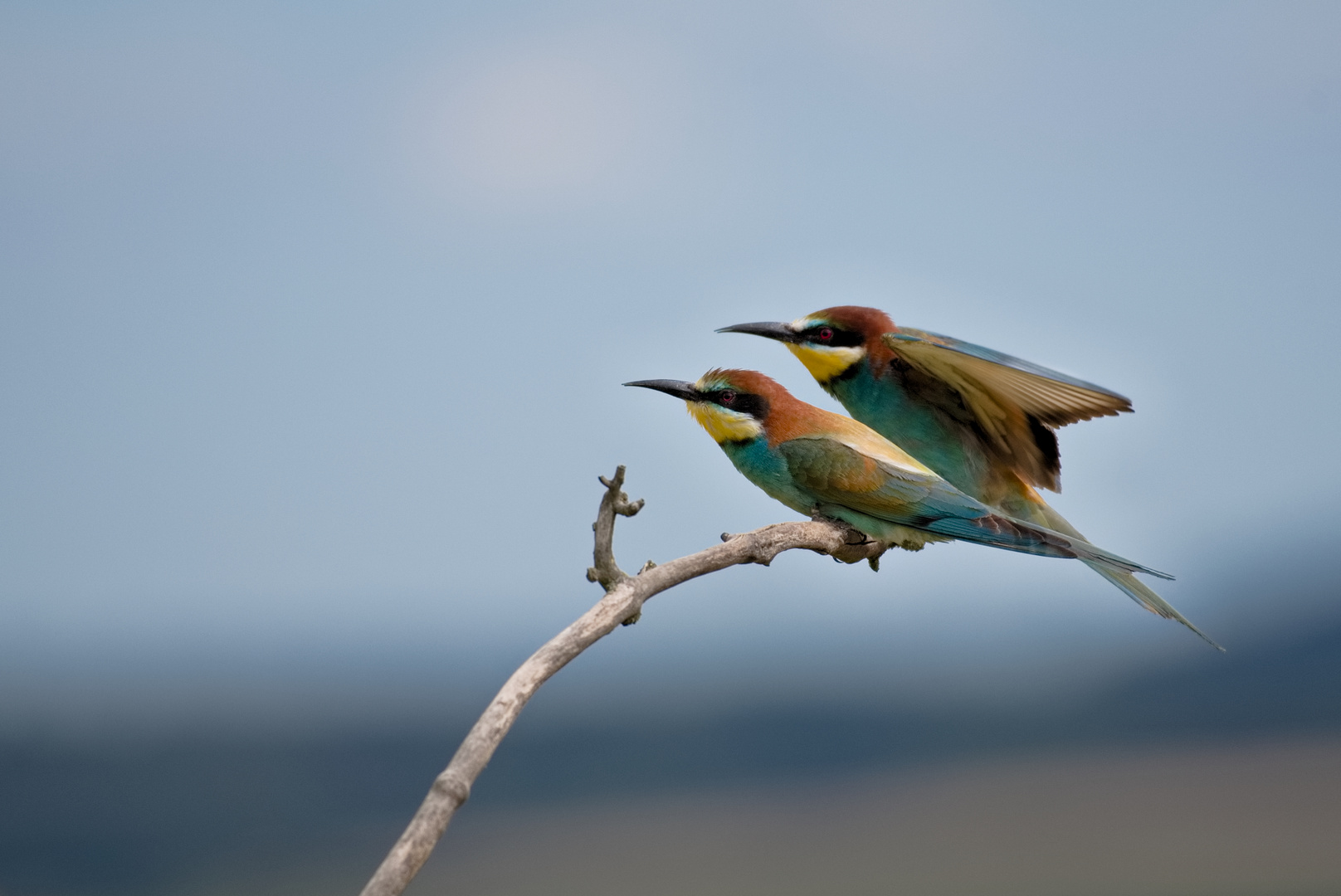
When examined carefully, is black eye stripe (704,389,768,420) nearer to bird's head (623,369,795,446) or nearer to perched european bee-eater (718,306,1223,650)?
bird's head (623,369,795,446)

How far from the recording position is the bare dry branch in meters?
1.47

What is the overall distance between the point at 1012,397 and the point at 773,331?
0.66m

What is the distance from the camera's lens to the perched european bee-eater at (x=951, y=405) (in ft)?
9.75

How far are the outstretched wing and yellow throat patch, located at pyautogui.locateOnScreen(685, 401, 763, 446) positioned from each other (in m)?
0.55

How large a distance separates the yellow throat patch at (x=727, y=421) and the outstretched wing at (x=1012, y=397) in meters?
0.55

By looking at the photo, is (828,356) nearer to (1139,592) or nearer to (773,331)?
(773,331)

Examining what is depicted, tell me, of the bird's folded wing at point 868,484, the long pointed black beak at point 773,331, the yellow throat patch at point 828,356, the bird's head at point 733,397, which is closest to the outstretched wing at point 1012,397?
the yellow throat patch at point 828,356

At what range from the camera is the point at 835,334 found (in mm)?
3137

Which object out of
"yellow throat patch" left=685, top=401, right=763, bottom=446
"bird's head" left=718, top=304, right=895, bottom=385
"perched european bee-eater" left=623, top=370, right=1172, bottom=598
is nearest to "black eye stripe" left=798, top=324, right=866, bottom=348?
"bird's head" left=718, top=304, right=895, bottom=385

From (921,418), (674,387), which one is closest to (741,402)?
(674,387)

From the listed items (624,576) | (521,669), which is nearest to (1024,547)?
(624,576)

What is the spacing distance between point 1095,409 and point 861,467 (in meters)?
0.67

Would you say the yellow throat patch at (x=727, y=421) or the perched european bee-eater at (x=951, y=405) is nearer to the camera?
the yellow throat patch at (x=727, y=421)

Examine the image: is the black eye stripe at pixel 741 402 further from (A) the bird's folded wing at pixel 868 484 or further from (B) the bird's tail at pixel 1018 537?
(B) the bird's tail at pixel 1018 537
